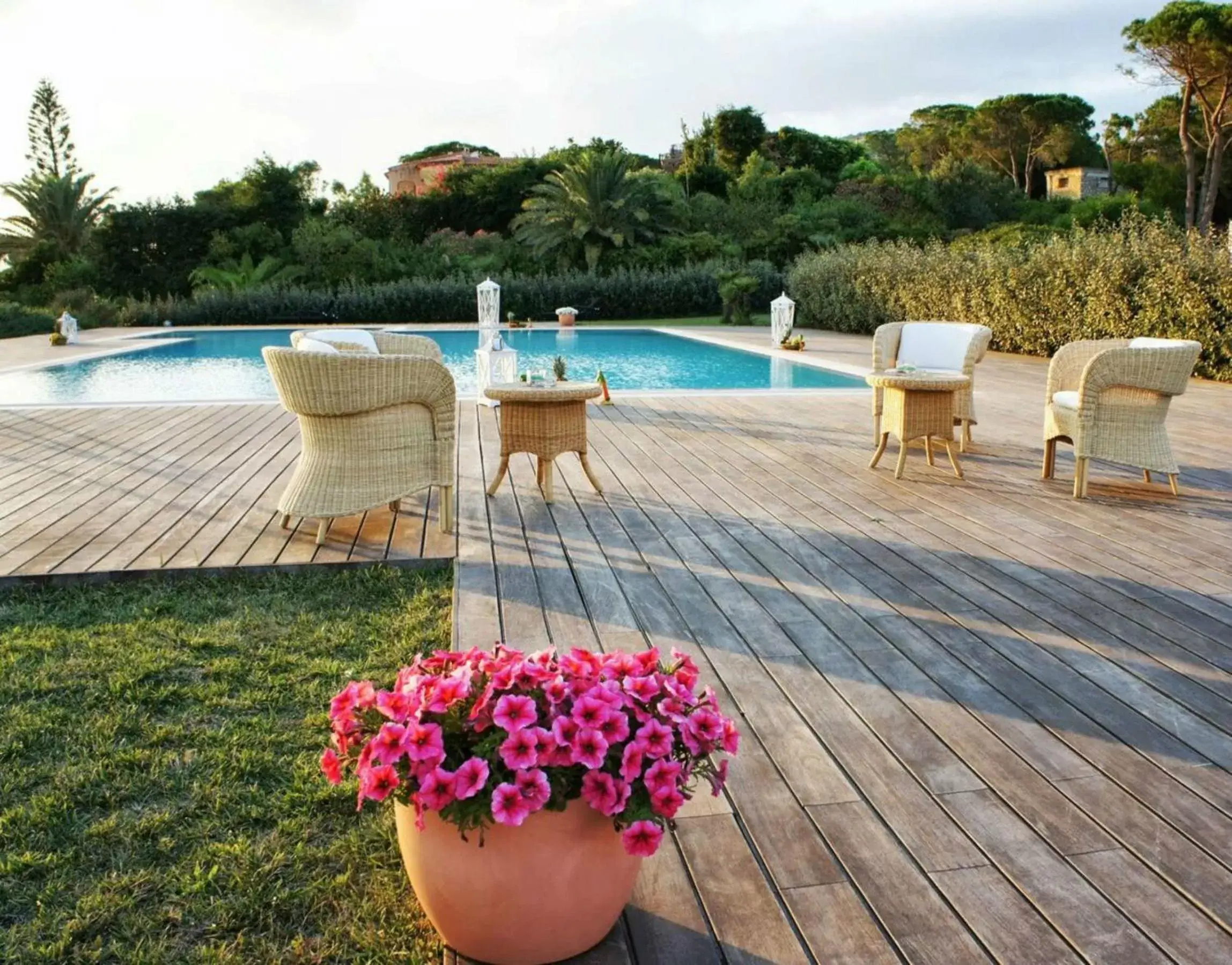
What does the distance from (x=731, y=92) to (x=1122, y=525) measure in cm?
2984

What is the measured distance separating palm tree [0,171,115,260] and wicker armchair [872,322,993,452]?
22814 millimetres

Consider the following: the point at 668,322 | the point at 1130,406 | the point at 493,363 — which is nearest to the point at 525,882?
the point at 1130,406

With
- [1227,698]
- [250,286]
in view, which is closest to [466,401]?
[1227,698]

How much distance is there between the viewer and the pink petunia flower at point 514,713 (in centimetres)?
140

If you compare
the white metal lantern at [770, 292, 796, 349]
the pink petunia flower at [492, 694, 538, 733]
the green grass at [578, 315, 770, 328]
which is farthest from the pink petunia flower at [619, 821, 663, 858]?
the green grass at [578, 315, 770, 328]

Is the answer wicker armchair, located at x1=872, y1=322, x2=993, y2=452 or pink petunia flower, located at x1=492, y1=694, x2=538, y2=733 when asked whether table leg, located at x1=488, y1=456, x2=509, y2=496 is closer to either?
wicker armchair, located at x1=872, y1=322, x2=993, y2=452

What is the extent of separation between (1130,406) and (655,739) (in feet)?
13.3

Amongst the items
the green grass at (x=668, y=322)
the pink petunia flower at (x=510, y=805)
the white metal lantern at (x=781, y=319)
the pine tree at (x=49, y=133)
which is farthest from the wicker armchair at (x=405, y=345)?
the pine tree at (x=49, y=133)

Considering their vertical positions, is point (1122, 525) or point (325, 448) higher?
point (325, 448)

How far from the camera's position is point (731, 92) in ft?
102

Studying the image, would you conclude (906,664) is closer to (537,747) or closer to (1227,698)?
(1227,698)

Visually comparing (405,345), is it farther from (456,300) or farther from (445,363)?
(456,300)

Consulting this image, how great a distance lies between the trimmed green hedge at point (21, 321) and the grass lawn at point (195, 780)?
57.2 ft

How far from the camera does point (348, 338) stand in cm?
511
